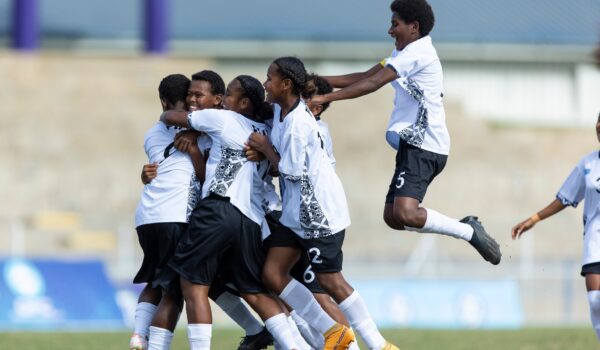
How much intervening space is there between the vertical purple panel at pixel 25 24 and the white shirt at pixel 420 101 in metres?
22.9

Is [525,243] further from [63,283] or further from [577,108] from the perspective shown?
[577,108]

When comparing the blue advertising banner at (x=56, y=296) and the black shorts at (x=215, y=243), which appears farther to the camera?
the blue advertising banner at (x=56, y=296)

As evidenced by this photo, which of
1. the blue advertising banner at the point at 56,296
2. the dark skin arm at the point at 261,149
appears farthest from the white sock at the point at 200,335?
the blue advertising banner at the point at 56,296

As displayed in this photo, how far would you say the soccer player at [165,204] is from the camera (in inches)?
357

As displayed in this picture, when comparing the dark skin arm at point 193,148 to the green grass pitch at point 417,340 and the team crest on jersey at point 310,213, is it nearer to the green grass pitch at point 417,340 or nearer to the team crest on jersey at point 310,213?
the team crest on jersey at point 310,213

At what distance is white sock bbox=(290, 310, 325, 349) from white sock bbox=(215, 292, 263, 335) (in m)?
0.32

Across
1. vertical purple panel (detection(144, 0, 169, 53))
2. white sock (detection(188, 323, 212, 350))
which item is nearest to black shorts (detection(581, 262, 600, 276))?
white sock (detection(188, 323, 212, 350))

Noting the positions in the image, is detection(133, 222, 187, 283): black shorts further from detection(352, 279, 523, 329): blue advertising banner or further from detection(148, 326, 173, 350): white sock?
detection(352, 279, 523, 329): blue advertising banner

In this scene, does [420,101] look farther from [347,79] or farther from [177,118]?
[177,118]

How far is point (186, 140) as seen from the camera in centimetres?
905

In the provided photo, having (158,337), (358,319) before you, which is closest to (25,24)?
(158,337)

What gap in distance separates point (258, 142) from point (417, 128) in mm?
1342

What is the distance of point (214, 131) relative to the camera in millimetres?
8750

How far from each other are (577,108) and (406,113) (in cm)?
2947
